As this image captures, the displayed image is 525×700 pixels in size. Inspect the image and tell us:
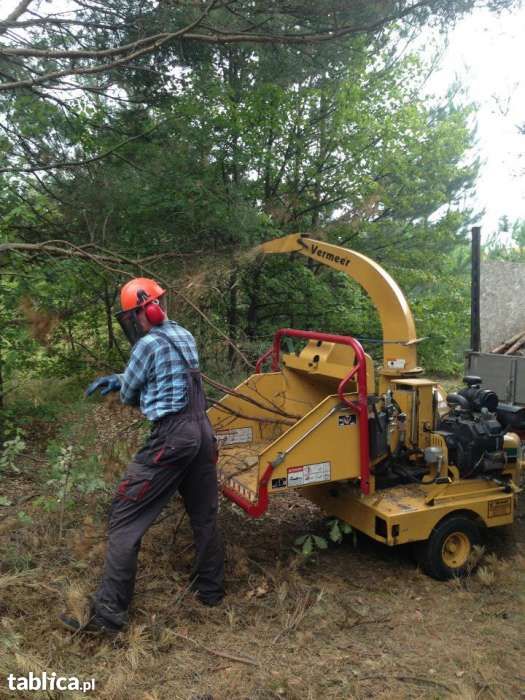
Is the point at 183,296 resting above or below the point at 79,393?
above

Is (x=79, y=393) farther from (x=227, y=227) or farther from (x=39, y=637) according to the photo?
(x=39, y=637)

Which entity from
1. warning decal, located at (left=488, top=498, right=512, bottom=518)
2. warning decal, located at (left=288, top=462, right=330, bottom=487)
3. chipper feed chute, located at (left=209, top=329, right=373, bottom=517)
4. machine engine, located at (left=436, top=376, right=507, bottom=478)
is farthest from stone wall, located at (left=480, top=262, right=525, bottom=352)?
warning decal, located at (left=288, top=462, right=330, bottom=487)

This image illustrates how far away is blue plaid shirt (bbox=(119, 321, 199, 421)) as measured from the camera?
3.81 m

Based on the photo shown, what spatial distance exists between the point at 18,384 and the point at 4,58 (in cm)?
393

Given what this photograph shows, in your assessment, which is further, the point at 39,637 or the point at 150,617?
the point at 150,617

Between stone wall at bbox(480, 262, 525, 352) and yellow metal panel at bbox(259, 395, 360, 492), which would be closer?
yellow metal panel at bbox(259, 395, 360, 492)

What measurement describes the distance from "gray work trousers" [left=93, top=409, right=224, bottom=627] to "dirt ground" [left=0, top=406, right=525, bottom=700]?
0.52 ft

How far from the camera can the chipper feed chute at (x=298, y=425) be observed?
4148mm

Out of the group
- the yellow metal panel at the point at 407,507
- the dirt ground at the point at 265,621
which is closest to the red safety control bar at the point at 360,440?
the yellow metal panel at the point at 407,507

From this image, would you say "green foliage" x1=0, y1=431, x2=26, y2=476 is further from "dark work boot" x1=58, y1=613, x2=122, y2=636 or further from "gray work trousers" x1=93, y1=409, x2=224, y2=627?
"dark work boot" x1=58, y1=613, x2=122, y2=636

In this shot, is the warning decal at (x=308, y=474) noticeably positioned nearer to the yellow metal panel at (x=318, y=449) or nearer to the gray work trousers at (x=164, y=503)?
the yellow metal panel at (x=318, y=449)

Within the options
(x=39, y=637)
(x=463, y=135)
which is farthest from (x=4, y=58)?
(x=463, y=135)

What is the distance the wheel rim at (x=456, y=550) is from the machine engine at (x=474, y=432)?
1.60 ft

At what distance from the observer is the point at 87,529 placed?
4.61 m
